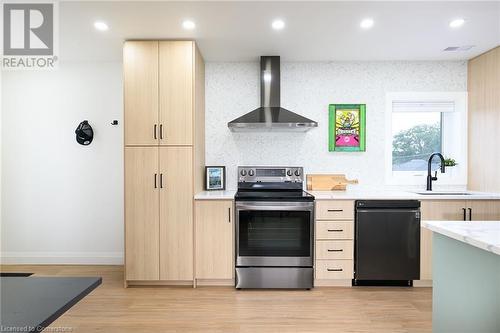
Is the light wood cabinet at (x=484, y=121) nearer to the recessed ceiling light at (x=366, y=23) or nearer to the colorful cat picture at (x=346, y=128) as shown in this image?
the colorful cat picture at (x=346, y=128)

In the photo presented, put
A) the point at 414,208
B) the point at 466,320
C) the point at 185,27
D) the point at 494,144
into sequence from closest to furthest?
the point at 466,320 → the point at 185,27 → the point at 414,208 → the point at 494,144

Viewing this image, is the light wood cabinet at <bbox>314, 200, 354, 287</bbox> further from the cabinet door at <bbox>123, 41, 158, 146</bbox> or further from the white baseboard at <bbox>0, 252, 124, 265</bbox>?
the white baseboard at <bbox>0, 252, 124, 265</bbox>

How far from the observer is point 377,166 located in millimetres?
3697

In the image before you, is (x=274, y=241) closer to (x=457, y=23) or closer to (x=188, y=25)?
(x=188, y=25)

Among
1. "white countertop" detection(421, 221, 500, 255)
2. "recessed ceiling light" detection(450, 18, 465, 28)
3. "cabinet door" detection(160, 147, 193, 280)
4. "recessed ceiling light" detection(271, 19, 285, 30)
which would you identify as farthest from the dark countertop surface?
"recessed ceiling light" detection(450, 18, 465, 28)

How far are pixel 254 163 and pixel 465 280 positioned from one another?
2.50 m

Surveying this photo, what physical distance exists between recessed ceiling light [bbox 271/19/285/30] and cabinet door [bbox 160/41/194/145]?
87 centimetres

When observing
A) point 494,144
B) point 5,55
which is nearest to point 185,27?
point 5,55

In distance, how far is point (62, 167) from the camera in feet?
12.3

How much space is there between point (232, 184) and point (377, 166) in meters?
1.80

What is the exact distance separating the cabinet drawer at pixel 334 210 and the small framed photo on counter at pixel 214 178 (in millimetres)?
1171

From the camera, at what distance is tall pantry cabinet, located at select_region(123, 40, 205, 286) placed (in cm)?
303

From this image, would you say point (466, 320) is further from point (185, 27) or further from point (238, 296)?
point (185, 27)

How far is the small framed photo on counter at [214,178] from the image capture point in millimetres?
3562
